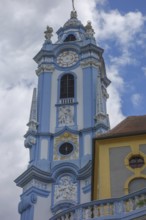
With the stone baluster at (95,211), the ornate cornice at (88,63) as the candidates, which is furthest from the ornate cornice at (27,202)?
the stone baluster at (95,211)

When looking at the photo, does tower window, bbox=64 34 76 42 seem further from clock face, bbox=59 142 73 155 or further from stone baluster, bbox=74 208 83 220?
stone baluster, bbox=74 208 83 220

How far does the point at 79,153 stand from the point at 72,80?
708 cm

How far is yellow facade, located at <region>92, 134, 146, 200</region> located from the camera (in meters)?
16.6

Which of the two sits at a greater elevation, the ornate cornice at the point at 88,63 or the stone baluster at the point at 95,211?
the ornate cornice at the point at 88,63

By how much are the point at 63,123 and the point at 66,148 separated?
2.17 metres

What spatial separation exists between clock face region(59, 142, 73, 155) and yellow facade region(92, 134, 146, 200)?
14.6m

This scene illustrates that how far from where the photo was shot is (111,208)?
13.4 meters

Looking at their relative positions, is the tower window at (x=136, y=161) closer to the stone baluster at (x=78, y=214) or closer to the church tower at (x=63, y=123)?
the stone baluster at (x=78, y=214)

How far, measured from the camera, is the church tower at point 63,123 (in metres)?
31.1

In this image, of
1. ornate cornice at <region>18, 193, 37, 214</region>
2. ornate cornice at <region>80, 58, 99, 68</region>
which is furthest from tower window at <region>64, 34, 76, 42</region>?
ornate cornice at <region>18, 193, 37, 214</region>

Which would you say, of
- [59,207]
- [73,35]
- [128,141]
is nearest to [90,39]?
[73,35]

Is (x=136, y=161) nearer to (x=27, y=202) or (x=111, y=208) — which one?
(x=111, y=208)

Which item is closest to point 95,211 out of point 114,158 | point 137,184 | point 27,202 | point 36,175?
point 137,184

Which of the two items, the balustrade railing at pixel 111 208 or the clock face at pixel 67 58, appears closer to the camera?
the balustrade railing at pixel 111 208
